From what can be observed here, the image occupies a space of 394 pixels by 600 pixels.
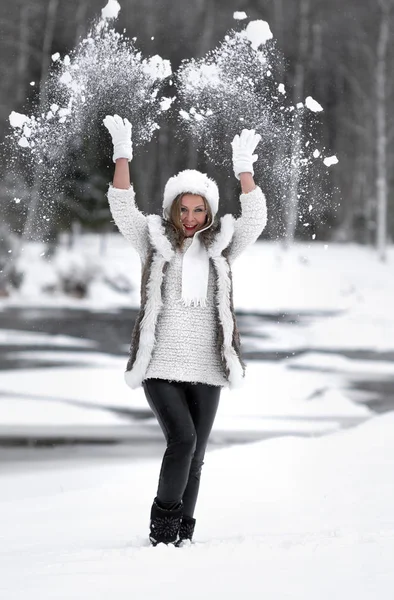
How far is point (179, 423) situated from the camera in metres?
3.75

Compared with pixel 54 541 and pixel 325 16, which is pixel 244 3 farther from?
pixel 54 541

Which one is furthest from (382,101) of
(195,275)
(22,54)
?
(195,275)

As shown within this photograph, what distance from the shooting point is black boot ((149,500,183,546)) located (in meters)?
3.79

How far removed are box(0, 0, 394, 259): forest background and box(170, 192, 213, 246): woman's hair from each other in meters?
10.1

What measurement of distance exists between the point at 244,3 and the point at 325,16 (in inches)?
121

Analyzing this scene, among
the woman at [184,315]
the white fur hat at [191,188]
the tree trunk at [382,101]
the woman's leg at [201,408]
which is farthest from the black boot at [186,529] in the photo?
the tree trunk at [382,101]

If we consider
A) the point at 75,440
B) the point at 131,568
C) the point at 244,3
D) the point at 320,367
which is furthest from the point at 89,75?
the point at 244,3

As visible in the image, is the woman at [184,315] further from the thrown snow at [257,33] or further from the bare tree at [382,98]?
the bare tree at [382,98]

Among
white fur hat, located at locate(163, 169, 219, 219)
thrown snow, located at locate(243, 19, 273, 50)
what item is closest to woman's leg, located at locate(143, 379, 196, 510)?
white fur hat, located at locate(163, 169, 219, 219)

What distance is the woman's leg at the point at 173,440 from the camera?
375 centimetres

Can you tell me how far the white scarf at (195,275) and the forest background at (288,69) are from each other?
33.8ft

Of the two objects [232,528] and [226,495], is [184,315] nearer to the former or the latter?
[232,528]

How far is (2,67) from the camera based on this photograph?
18250 mm

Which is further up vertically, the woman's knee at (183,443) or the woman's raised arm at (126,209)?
the woman's raised arm at (126,209)
